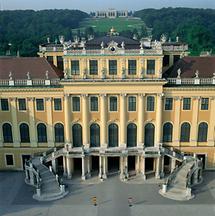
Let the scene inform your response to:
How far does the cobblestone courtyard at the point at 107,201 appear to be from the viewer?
121ft

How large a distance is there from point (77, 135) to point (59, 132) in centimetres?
226

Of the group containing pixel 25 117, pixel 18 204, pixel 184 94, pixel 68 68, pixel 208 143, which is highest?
pixel 68 68

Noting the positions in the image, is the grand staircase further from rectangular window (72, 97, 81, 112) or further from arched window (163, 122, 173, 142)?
arched window (163, 122, 173, 142)

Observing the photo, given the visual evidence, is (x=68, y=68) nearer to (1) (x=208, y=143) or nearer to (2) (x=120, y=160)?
(2) (x=120, y=160)

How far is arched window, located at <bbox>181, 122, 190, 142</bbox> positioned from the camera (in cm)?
4360

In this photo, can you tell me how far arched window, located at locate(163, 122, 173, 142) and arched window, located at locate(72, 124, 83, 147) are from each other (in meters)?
9.62

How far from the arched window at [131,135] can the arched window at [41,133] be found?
382 inches

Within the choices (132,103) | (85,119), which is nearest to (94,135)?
(85,119)

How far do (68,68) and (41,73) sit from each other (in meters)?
4.72

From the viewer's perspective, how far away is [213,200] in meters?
38.7

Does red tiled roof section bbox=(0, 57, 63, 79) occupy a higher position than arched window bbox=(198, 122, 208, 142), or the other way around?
red tiled roof section bbox=(0, 57, 63, 79)

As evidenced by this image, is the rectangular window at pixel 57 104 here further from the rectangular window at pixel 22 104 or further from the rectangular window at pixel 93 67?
the rectangular window at pixel 93 67

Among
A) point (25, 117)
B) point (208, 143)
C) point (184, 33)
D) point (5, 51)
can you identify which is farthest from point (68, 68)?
point (184, 33)

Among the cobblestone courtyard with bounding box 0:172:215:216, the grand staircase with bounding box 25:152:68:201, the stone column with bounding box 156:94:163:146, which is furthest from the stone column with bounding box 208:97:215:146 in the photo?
→ the grand staircase with bounding box 25:152:68:201
